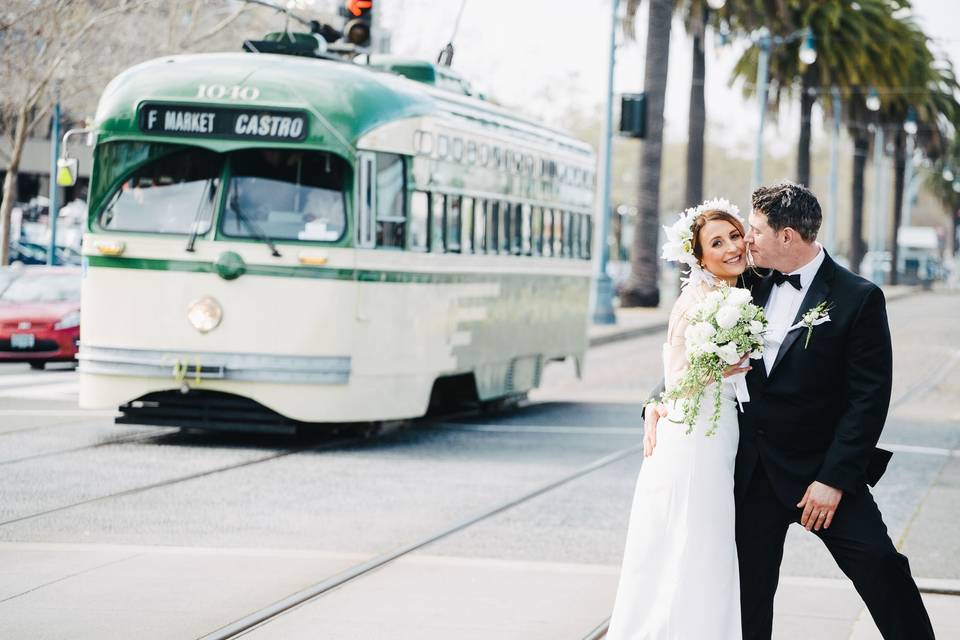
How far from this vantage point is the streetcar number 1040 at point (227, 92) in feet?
42.7

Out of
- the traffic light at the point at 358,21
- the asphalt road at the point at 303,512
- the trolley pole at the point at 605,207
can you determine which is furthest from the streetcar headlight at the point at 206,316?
the trolley pole at the point at 605,207

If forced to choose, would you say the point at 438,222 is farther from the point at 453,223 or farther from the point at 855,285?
the point at 855,285

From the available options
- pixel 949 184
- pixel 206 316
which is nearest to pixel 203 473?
pixel 206 316

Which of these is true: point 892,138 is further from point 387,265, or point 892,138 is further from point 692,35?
point 387,265

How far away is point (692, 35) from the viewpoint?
141 ft

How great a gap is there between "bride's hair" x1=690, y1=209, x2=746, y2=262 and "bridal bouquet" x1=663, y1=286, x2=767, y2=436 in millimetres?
229

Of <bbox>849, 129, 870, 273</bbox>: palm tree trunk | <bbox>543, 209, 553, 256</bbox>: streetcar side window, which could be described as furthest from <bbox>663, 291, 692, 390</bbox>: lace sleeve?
<bbox>849, 129, 870, 273</bbox>: palm tree trunk

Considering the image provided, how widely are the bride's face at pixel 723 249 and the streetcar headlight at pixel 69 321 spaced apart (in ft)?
55.6

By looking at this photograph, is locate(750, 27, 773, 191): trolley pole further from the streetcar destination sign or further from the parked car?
the streetcar destination sign

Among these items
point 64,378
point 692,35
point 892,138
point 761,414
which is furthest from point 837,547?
point 892,138

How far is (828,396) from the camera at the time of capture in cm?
528

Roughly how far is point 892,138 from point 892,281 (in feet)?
56.1

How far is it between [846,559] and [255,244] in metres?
8.34

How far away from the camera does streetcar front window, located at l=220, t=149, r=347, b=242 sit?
42.8ft
